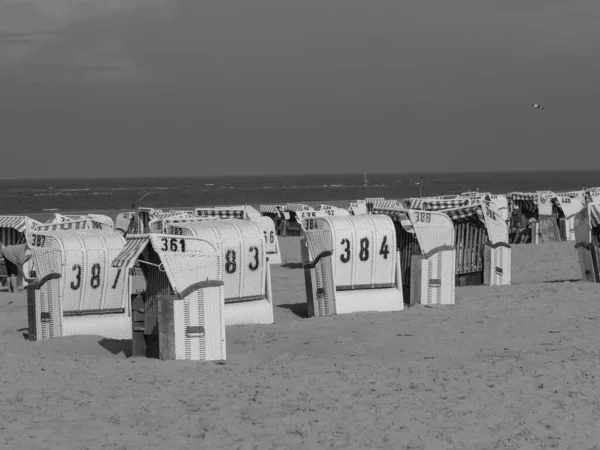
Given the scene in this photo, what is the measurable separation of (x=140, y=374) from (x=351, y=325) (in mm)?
3876

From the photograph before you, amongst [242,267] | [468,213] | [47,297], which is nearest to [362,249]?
[242,267]

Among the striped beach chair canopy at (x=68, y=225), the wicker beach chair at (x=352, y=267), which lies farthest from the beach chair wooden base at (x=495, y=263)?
the striped beach chair canopy at (x=68, y=225)

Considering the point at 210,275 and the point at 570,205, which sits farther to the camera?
the point at 570,205

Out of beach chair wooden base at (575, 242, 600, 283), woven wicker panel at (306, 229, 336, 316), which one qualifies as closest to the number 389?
woven wicker panel at (306, 229, 336, 316)

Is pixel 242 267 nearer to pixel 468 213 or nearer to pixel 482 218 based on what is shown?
pixel 468 213

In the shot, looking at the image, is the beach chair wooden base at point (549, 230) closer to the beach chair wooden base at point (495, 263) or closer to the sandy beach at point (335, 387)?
the beach chair wooden base at point (495, 263)

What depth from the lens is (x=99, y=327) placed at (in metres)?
12.9

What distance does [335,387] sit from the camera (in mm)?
9328

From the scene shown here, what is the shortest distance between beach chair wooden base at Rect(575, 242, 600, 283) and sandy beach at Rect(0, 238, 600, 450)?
120 inches

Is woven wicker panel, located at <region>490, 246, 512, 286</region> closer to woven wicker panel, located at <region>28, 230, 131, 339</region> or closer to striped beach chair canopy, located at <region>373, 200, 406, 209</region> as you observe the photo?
woven wicker panel, located at <region>28, 230, 131, 339</region>

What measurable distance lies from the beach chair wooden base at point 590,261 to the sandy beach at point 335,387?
10.0 ft

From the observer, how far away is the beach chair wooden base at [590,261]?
1688 centimetres

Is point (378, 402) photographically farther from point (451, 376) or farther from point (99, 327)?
point (99, 327)

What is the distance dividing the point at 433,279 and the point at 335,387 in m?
5.61
